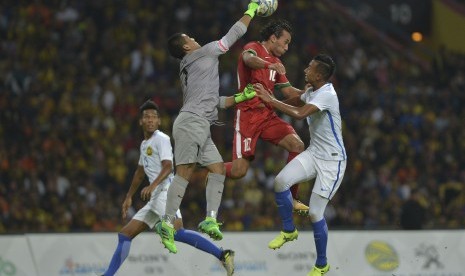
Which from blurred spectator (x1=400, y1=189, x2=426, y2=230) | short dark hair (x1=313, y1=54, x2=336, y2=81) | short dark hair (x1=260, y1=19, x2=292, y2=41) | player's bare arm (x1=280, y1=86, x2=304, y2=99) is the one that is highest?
short dark hair (x1=260, y1=19, x2=292, y2=41)

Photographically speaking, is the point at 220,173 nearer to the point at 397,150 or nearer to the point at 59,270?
the point at 59,270

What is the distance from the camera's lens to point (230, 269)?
12.3 m

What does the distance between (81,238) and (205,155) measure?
365cm

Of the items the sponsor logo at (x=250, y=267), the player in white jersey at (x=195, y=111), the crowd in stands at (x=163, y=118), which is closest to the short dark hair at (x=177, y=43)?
the player in white jersey at (x=195, y=111)

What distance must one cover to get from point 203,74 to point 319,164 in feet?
5.22

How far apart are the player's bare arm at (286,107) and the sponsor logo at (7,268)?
4.72 metres

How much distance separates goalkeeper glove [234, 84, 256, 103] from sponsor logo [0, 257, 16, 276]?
14.3 feet

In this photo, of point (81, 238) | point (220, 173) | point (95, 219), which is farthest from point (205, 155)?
point (95, 219)

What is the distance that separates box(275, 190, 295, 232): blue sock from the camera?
1155 cm

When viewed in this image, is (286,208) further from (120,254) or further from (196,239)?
(120,254)

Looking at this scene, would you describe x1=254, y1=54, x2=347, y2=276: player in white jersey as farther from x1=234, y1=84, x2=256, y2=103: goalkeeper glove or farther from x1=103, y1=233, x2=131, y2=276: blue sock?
x1=103, y1=233, x2=131, y2=276: blue sock

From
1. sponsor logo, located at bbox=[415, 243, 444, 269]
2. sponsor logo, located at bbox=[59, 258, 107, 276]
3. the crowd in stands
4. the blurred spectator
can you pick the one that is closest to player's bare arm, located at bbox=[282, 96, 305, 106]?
sponsor logo, located at bbox=[59, 258, 107, 276]

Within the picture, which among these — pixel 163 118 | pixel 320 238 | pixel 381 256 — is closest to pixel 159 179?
pixel 320 238

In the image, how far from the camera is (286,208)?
11562 mm
